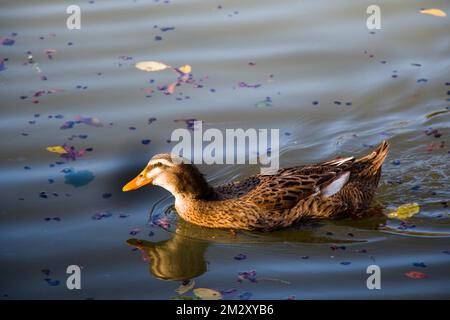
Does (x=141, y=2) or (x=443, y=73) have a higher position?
(x=141, y=2)

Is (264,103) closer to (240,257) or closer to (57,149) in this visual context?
(57,149)

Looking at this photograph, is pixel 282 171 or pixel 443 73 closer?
pixel 282 171

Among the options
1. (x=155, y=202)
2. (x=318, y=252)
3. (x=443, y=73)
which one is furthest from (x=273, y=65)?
(x=318, y=252)

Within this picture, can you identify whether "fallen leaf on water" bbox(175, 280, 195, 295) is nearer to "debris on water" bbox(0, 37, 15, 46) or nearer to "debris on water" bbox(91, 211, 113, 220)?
"debris on water" bbox(91, 211, 113, 220)

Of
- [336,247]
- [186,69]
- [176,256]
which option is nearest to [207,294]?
[176,256]

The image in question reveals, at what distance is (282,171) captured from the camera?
9727 millimetres

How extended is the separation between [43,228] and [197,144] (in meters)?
2.56

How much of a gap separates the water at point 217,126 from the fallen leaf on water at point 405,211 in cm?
9

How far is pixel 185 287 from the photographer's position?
27.7 feet

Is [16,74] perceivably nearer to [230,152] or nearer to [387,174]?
[230,152]
